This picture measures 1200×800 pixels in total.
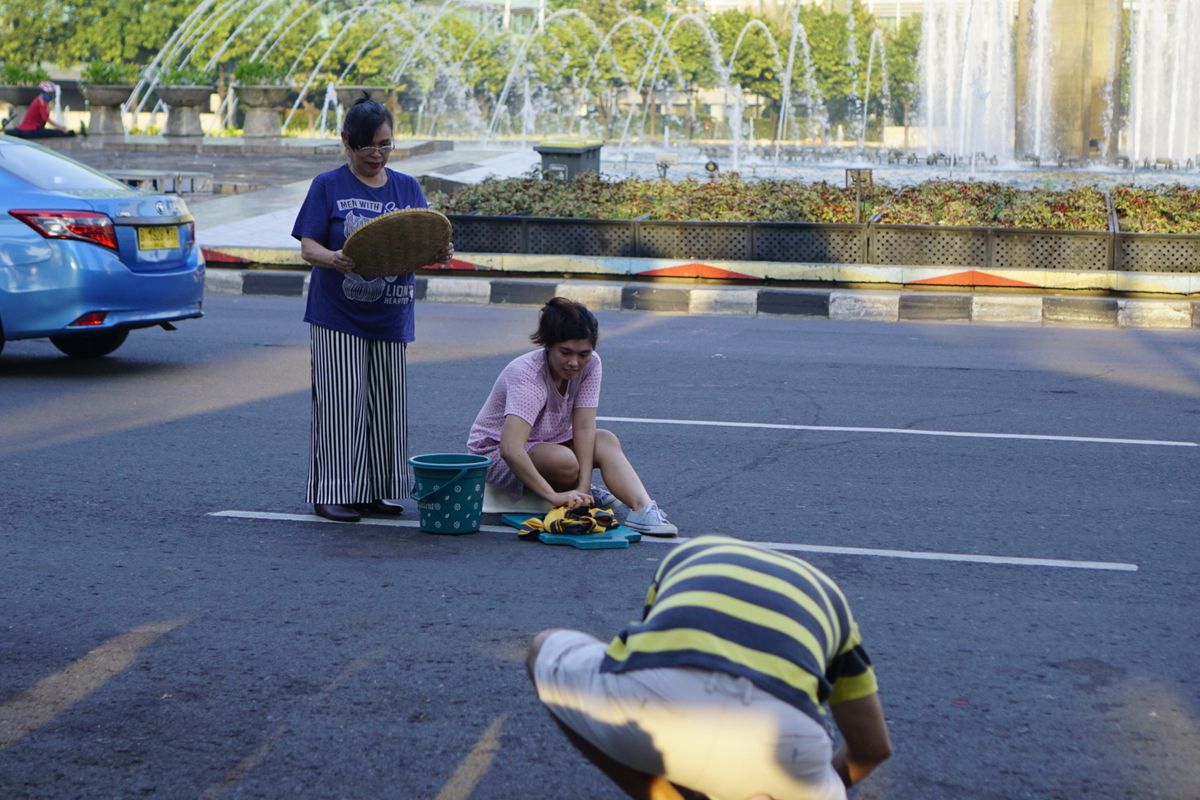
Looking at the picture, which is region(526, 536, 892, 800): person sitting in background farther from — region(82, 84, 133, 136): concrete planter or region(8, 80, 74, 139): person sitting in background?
region(82, 84, 133, 136): concrete planter

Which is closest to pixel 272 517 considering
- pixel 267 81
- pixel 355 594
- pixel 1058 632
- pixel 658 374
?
pixel 355 594

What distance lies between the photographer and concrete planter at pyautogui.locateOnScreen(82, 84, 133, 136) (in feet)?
106

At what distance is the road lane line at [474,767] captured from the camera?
3.65 metres

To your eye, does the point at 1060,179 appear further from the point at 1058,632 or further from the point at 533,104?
the point at 533,104

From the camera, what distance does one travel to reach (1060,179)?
85.8ft

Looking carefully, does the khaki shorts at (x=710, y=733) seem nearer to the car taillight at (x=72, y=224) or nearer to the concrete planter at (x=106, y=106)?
the car taillight at (x=72, y=224)

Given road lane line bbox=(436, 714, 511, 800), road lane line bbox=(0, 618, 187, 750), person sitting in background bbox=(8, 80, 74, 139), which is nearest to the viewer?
road lane line bbox=(436, 714, 511, 800)


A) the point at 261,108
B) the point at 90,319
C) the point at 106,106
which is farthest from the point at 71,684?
the point at 106,106

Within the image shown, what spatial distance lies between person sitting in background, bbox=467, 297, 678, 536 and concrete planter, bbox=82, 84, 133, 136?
28.4m

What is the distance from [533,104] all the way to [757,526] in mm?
59854

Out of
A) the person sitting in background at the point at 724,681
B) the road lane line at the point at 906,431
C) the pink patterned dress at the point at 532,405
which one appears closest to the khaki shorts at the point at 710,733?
the person sitting in background at the point at 724,681

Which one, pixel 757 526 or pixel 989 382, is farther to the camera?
pixel 989 382

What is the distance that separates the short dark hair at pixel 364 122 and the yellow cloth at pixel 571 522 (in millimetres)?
1567

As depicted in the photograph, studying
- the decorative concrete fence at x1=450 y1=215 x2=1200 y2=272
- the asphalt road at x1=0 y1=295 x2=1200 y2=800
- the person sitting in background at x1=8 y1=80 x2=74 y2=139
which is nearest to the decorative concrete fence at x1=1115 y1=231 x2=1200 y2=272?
the decorative concrete fence at x1=450 y1=215 x2=1200 y2=272
